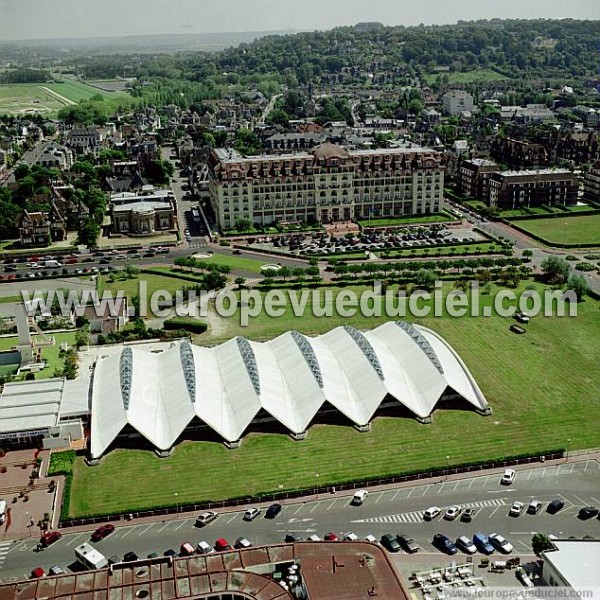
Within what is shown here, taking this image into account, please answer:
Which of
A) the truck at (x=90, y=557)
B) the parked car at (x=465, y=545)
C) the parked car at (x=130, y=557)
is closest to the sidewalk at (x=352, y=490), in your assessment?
the truck at (x=90, y=557)

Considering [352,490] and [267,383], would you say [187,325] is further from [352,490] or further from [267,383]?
[352,490]

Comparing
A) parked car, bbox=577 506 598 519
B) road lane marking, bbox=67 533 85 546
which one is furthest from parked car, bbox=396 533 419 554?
road lane marking, bbox=67 533 85 546

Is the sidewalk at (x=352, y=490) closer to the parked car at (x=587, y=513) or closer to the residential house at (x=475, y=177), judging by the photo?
the parked car at (x=587, y=513)

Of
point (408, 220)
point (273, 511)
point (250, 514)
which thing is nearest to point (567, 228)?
point (408, 220)

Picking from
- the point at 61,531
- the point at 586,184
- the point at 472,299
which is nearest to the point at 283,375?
the point at 61,531

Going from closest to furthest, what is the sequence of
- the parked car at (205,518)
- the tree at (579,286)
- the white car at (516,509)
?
the parked car at (205,518) → the white car at (516,509) → the tree at (579,286)

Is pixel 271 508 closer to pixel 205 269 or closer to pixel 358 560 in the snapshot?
pixel 358 560
